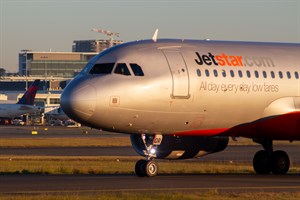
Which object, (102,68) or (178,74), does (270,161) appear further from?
(102,68)

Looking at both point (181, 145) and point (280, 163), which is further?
point (280, 163)

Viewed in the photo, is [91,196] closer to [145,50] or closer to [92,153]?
[145,50]

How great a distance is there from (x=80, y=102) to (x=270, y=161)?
10.1 metres

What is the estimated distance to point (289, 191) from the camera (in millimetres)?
30047

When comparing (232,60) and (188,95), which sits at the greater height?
(232,60)

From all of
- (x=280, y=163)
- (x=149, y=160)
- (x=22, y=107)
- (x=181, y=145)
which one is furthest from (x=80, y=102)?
(x=22, y=107)

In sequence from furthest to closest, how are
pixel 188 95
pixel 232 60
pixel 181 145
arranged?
pixel 181 145, pixel 232 60, pixel 188 95

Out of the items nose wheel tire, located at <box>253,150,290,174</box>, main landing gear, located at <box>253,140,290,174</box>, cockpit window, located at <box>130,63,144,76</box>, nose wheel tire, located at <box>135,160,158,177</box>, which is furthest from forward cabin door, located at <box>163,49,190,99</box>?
nose wheel tire, located at <box>253,150,290,174</box>

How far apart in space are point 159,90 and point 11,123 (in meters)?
155

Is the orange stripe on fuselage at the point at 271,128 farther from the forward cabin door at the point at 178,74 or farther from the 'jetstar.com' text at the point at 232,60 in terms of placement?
the forward cabin door at the point at 178,74

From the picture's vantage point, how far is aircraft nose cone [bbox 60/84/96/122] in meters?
33.2

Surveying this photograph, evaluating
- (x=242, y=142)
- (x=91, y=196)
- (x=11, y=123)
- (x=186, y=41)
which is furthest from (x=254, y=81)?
(x=11, y=123)

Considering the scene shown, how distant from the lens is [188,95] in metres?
35.3

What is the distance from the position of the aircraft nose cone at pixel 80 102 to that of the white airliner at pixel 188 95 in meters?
0.03
